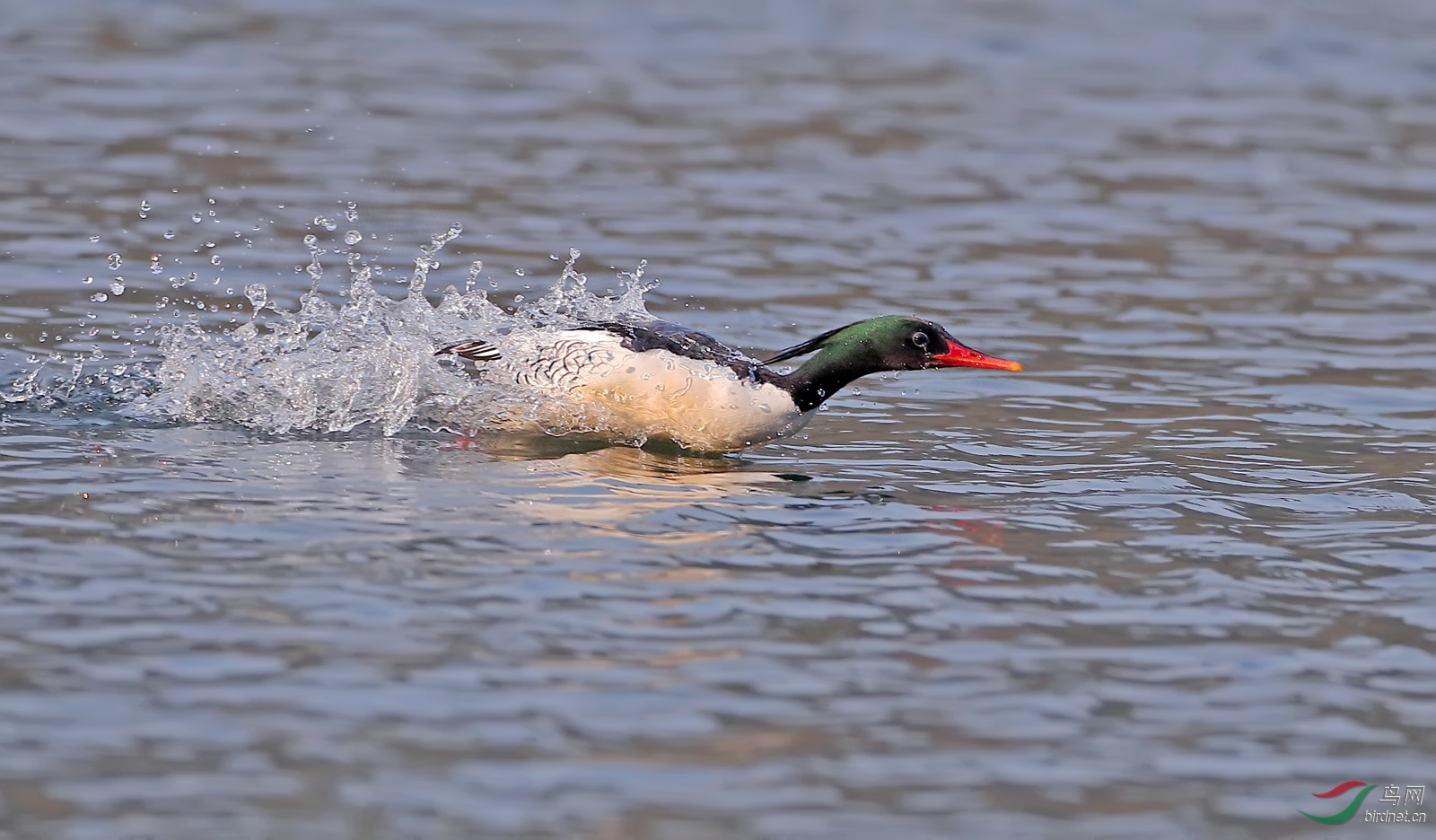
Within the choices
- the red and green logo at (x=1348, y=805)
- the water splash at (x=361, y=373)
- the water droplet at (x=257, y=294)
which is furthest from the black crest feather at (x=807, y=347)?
the red and green logo at (x=1348, y=805)

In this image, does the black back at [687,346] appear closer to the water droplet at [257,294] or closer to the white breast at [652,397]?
the white breast at [652,397]

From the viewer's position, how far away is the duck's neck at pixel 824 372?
9.54 meters

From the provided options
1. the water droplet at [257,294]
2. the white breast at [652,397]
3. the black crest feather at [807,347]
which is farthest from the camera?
the water droplet at [257,294]

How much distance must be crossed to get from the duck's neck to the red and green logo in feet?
13.9

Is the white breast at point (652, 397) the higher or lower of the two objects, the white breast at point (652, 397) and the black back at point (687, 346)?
the lower

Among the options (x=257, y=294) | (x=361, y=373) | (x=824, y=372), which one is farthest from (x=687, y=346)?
(x=257, y=294)

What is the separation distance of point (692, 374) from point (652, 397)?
222mm

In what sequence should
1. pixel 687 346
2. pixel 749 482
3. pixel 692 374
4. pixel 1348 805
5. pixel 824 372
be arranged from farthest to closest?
pixel 824 372 → pixel 687 346 → pixel 692 374 → pixel 749 482 → pixel 1348 805

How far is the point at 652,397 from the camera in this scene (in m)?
9.36

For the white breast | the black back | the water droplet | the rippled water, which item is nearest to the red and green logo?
the rippled water

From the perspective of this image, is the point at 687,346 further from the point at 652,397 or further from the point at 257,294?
the point at 257,294

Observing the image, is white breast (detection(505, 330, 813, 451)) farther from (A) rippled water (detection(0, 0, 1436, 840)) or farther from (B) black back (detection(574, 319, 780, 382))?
(A) rippled water (detection(0, 0, 1436, 840))

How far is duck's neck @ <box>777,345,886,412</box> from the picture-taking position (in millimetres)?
9539

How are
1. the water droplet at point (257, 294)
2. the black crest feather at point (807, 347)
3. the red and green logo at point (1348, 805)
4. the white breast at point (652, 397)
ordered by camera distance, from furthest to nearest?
the water droplet at point (257, 294)
the black crest feather at point (807, 347)
the white breast at point (652, 397)
the red and green logo at point (1348, 805)
